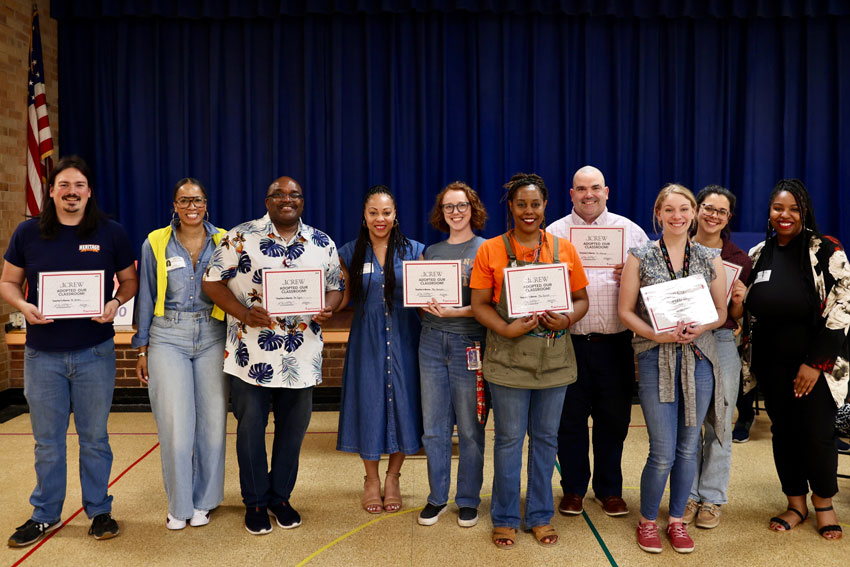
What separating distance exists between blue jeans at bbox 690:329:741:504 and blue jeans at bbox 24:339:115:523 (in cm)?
284

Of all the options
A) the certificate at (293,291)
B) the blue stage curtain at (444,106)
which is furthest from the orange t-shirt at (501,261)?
the blue stage curtain at (444,106)

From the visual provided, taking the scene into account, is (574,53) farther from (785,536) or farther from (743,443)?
(785,536)

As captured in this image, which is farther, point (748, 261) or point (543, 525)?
point (748, 261)

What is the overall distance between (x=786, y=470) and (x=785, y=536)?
1.03ft

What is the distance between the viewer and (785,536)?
3.03 metres

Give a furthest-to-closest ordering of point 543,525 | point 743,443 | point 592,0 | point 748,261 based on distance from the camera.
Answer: point 592,0
point 743,443
point 748,261
point 543,525

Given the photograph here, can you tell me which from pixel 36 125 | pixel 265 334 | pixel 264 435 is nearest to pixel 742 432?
pixel 264 435

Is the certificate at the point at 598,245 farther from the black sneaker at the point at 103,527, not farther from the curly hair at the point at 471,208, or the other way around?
the black sneaker at the point at 103,527

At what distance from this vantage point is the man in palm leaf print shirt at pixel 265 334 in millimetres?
2895

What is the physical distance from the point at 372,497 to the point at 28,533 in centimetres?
163

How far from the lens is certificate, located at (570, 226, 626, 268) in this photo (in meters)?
Result: 3.04

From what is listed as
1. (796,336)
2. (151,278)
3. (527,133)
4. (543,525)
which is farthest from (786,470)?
(527,133)

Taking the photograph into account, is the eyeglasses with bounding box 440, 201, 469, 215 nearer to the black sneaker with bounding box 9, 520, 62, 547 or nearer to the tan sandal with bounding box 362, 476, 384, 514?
the tan sandal with bounding box 362, 476, 384, 514

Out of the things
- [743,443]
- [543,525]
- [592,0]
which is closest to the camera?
[543,525]
